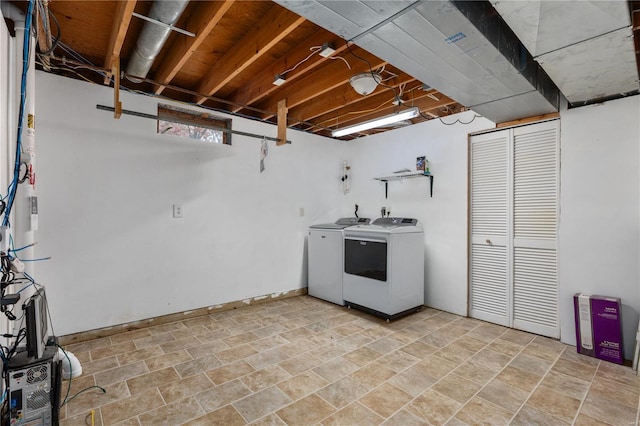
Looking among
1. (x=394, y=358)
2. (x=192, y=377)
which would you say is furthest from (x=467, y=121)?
(x=192, y=377)

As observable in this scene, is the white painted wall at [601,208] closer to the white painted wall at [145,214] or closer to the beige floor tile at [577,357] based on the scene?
the beige floor tile at [577,357]

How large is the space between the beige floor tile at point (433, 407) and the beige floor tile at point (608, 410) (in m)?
0.79

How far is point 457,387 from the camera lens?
2094 millimetres

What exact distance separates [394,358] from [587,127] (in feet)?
8.78

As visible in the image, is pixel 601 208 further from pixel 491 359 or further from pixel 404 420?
pixel 404 420

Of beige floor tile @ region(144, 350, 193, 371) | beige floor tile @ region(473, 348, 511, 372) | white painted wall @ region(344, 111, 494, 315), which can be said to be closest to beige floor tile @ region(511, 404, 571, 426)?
beige floor tile @ region(473, 348, 511, 372)

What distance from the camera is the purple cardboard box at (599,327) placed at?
7.95 feet

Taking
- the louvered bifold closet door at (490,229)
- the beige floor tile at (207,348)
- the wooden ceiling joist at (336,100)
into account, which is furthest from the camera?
the louvered bifold closet door at (490,229)

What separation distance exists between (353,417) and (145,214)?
8.87 ft

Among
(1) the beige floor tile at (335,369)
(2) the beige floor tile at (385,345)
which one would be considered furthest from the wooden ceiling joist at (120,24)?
(2) the beige floor tile at (385,345)

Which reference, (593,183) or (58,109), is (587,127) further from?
(58,109)

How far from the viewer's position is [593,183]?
104 inches

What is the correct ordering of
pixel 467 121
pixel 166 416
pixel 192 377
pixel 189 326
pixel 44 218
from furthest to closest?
pixel 467 121
pixel 189 326
pixel 44 218
pixel 192 377
pixel 166 416

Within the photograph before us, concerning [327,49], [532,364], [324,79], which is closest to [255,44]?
[327,49]
